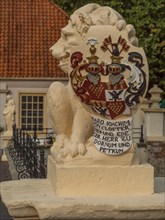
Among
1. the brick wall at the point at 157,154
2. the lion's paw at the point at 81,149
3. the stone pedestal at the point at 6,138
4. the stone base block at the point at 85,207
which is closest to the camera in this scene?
the stone base block at the point at 85,207

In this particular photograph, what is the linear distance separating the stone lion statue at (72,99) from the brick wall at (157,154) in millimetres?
16957

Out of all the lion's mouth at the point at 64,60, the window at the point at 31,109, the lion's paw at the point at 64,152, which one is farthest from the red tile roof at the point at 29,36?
the lion's paw at the point at 64,152

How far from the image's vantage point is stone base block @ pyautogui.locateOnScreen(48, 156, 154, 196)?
14.7 feet

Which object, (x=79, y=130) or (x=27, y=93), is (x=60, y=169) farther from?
(x=27, y=93)

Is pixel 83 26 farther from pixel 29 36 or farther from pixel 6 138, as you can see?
pixel 29 36

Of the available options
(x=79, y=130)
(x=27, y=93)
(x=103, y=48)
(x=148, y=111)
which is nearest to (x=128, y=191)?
(x=79, y=130)

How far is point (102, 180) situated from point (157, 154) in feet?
58.2

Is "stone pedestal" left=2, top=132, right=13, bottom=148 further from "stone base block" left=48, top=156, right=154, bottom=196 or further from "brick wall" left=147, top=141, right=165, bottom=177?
"stone base block" left=48, top=156, right=154, bottom=196

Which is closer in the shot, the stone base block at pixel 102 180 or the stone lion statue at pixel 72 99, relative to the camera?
the stone base block at pixel 102 180

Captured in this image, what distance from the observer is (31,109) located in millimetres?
32875

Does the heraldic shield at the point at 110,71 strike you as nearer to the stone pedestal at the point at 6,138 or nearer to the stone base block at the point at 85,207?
the stone base block at the point at 85,207

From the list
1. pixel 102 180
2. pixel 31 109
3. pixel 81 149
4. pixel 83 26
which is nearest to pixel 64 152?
pixel 81 149

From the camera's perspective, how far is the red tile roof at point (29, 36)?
108ft

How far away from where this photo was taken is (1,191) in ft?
15.6
